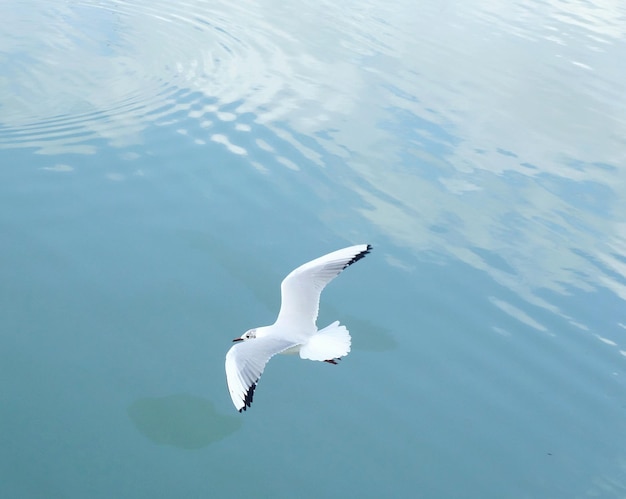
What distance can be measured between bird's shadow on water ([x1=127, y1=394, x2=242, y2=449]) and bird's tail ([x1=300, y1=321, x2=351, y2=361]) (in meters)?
0.59

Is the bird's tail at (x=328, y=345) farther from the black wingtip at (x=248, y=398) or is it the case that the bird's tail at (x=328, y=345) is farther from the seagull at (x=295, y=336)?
the black wingtip at (x=248, y=398)

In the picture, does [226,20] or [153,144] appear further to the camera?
[226,20]

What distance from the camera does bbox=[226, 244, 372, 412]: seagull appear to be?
3393 mm

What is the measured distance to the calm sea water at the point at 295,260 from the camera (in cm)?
376

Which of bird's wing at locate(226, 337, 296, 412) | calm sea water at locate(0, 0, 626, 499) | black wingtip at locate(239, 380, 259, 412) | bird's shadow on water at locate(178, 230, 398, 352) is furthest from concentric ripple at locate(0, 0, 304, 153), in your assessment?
black wingtip at locate(239, 380, 259, 412)

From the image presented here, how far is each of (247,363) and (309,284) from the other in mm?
691

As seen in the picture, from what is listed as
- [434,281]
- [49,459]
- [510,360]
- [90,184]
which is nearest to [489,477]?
[510,360]

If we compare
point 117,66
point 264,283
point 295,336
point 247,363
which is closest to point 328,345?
point 295,336

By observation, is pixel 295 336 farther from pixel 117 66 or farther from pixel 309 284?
pixel 117 66

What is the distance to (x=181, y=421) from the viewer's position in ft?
12.5

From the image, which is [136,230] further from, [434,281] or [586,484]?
[586,484]

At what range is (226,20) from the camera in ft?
28.6

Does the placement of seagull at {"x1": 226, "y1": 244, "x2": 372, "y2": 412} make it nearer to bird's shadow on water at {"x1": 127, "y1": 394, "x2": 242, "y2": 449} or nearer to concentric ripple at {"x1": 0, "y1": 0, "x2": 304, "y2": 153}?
bird's shadow on water at {"x1": 127, "y1": 394, "x2": 242, "y2": 449}

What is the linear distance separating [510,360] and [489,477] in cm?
84
